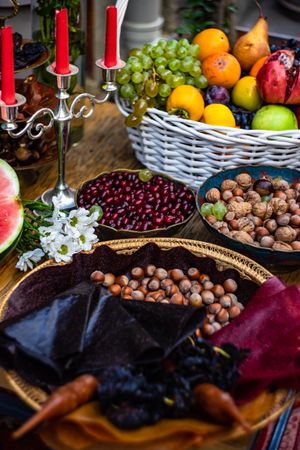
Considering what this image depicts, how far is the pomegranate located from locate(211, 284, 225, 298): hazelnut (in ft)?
1.80

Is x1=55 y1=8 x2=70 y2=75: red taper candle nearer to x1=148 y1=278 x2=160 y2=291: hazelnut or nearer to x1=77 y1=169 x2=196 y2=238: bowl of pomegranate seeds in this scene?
x1=77 y1=169 x2=196 y2=238: bowl of pomegranate seeds

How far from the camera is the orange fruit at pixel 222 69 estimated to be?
1497mm

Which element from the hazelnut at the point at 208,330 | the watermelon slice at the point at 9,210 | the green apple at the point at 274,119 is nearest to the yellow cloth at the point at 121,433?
the hazelnut at the point at 208,330

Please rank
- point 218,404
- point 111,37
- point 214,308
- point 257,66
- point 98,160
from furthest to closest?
point 98,160 < point 257,66 < point 111,37 < point 214,308 < point 218,404

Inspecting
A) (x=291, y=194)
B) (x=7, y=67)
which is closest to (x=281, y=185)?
(x=291, y=194)

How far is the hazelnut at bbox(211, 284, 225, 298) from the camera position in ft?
3.54

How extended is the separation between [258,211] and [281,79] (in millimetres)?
346

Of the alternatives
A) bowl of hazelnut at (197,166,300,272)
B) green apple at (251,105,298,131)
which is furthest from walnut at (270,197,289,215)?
green apple at (251,105,298,131)

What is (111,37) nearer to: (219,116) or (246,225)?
(219,116)

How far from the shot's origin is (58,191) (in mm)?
1422

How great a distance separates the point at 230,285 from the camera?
108cm

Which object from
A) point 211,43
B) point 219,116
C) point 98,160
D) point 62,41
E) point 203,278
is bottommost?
point 98,160

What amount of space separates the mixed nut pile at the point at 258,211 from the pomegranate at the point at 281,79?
0.20 metres

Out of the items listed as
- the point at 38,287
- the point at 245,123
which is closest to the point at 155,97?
the point at 245,123
